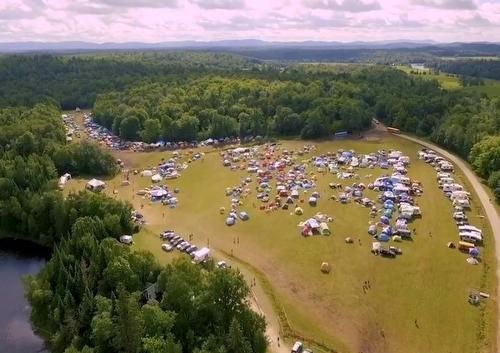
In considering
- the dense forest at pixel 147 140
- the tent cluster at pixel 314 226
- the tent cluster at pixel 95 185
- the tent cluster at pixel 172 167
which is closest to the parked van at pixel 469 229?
the dense forest at pixel 147 140

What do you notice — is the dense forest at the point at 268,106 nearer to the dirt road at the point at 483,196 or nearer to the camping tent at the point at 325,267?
the dirt road at the point at 483,196

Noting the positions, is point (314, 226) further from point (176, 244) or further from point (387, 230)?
point (176, 244)

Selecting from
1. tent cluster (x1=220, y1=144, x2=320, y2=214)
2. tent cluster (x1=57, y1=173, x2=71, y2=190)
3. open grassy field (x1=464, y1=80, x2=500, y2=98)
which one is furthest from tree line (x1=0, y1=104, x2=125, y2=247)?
open grassy field (x1=464, y1=80, x2=500, y2=98)

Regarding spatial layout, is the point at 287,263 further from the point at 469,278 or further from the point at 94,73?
the point at 94,73

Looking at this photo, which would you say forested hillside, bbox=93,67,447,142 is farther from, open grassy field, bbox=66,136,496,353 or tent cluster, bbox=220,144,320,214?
open grassy field, bbox=66,136,496,353

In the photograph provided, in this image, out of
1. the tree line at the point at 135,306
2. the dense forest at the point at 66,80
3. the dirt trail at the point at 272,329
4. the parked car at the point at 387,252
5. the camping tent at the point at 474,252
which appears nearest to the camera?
the tree line at the point at 135,306

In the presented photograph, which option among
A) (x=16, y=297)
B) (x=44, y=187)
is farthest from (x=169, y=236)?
(x=44, y=187)
